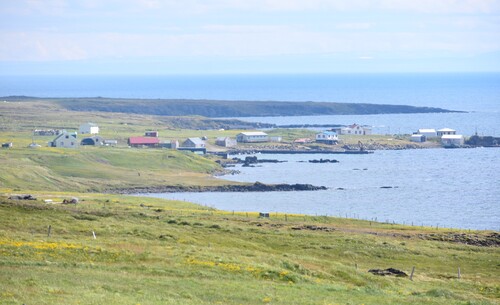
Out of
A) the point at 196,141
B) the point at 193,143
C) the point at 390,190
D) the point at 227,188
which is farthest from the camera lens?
the point at 196,141

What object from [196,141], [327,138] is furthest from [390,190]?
[327,138]

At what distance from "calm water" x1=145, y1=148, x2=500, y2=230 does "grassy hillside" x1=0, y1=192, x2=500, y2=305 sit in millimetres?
30436

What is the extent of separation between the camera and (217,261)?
34.3 meters

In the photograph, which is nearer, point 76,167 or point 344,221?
point 344,221

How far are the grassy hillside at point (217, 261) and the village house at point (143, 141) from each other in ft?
285

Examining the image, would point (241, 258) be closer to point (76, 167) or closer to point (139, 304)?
point (139, 304)

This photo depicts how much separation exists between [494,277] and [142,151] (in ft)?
297

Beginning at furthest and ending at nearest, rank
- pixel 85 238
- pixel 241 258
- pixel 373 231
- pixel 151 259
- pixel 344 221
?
pixel 344 221, pixel 373 231, pixel 85 238, pixel 241 258, pixel 151 259

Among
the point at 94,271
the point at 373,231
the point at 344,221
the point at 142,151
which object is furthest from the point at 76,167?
the point at 94,271

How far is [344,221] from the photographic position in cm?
6425

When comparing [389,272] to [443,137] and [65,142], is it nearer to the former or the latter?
[65,142]

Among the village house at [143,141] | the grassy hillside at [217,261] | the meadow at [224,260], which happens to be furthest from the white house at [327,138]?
the grassy hillside at [217,261]

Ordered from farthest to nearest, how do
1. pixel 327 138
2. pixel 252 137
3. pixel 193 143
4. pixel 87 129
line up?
pixel 252 137, pixel 327 138, pixel 87 129, pixel 193 143

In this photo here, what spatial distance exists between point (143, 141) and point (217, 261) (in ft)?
363
